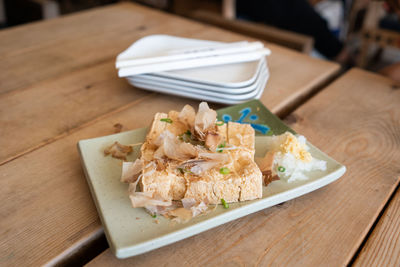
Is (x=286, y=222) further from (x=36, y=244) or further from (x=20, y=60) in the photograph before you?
(x=20, y=60)

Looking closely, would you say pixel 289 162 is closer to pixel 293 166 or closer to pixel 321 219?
pixel 293 166

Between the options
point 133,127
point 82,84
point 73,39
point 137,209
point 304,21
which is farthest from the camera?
point 304,21

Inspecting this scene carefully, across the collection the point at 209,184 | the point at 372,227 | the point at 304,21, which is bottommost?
the point at 304,21

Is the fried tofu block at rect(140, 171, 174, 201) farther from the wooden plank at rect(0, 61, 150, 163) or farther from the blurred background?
the blurred background

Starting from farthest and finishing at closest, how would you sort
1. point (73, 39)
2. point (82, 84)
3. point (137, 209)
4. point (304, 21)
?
point (304, 21), point (73, 39), point (82, 84), point (137, 209)

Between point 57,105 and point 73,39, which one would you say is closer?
point 57,105

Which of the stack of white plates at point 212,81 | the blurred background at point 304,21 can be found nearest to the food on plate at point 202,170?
the stack of white plates at point 212,81

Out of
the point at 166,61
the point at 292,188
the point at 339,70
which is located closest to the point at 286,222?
the point at 292,188

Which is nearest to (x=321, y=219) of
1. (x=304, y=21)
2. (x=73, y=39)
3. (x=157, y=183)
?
(x=157, y=183)
